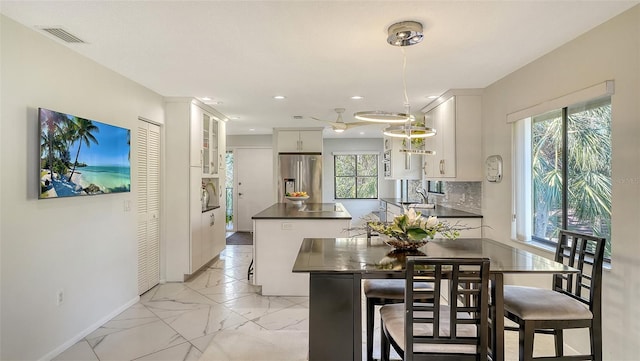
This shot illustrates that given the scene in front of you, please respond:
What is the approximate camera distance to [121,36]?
2.44 m

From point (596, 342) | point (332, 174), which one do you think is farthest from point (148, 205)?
point (332, 174)

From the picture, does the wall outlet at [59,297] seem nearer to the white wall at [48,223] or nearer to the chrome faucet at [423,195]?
the white wall at [48,223]

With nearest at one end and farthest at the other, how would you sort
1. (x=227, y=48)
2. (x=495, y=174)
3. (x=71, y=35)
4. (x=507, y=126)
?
1. (x=71, y=35)
2. (x=227, y=48)
3. (x=507, y=126)
4. (x=495, y=174)

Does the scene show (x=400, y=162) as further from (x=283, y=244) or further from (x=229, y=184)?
(x=229, y=184)

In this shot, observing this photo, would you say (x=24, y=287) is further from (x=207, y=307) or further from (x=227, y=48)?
(x=227, y=48)

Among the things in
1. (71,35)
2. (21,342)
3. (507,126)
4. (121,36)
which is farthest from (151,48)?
(507,126)

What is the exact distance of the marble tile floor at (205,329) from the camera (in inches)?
102

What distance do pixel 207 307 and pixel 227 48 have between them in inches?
98.5

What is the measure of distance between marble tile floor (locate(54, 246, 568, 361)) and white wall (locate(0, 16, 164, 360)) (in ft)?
0.77

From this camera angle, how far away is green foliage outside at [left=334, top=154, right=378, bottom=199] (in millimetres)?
8289

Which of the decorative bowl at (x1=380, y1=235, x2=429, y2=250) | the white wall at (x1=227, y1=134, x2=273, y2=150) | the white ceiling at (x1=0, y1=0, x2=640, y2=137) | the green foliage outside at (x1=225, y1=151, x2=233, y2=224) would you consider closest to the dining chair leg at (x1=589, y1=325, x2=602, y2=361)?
the decorative bowl at (x1=380, y1=235, x2=429, y2=250)

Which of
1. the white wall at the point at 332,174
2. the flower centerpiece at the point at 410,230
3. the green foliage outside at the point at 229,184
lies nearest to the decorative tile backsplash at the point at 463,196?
the flower centerpiece at the point at 410,230

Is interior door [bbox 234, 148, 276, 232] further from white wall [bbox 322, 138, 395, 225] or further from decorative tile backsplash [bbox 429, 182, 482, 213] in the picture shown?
decorative tile backsplash [bbox 429, 182, 482, 213]

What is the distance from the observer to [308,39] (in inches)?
97.4
